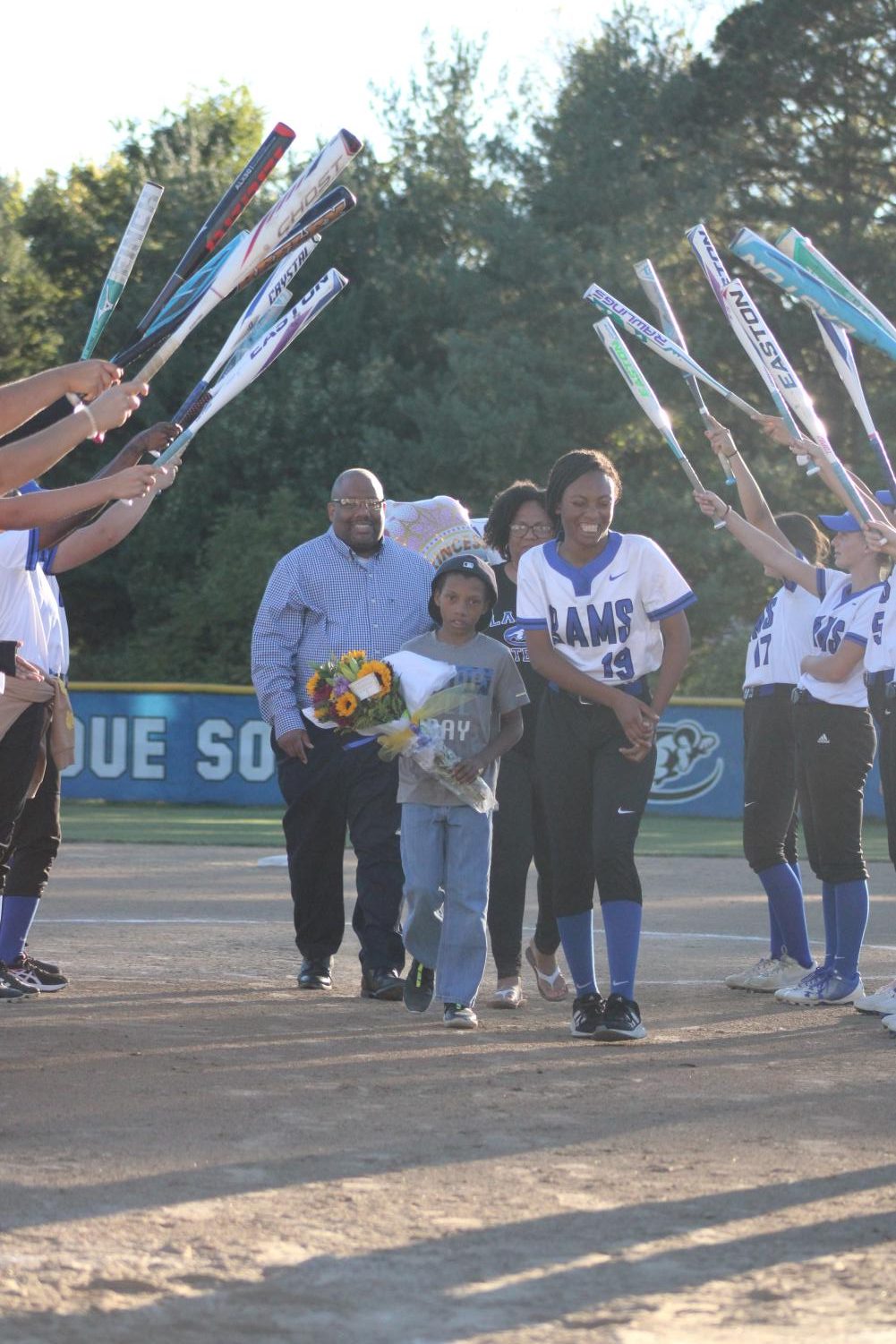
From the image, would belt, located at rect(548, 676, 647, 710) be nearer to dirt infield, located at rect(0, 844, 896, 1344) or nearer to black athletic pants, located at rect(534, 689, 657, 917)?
black athletic pants, located at rect(534, 689, 657, 917)

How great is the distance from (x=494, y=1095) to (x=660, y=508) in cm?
2793

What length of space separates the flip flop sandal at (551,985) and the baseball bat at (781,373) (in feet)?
7.77

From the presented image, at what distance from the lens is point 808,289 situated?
20.7ft

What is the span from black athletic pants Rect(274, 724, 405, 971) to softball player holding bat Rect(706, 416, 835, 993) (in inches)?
59.1

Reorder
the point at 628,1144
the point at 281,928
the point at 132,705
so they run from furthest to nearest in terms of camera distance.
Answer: the point at 132,705 → the point at 281,928 → the point at 628,1144

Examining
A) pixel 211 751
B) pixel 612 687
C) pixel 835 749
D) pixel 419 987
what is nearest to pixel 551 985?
pixel 419 987

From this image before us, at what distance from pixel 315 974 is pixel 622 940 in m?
1.64

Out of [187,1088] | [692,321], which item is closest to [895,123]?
[692,321]

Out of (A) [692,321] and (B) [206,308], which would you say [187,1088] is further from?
(A) [692,321]

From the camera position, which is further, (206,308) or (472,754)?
(472,754)

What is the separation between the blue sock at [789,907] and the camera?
7.62 metres

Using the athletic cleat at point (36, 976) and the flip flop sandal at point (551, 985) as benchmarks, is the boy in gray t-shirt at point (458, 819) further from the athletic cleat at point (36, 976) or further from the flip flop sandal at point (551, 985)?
the athletic cleat at point (36, 976)

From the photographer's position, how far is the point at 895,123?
114ft

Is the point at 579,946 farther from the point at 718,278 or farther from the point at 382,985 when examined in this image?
the point at 718,278
